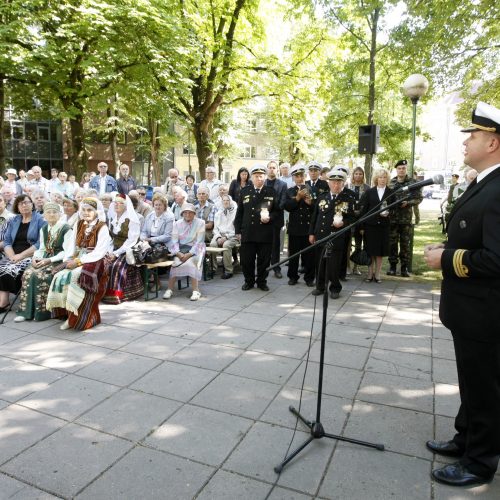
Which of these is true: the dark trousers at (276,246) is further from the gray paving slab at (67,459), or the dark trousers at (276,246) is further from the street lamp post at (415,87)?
the gray paving slab at (67,459)

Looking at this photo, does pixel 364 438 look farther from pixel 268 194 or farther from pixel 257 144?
pixel 257 144

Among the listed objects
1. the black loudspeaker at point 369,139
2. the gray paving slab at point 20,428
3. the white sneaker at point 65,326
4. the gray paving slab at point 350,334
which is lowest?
the gray paving slab at point 20,428

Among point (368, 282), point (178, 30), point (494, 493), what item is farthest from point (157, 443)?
point (178, 30)

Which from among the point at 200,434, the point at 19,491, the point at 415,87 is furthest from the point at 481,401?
the point at 415,87

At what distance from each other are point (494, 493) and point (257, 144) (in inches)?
1976

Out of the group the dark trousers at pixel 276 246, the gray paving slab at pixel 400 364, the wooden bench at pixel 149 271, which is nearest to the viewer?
the gray paving slab at pixel 400 364

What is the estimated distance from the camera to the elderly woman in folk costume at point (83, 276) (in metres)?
5.37

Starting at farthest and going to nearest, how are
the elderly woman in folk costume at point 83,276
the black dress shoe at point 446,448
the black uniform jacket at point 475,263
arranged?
the elderly woman in folk costume at point 83,276, the black dress shoe at point 446,448, the black uniform jacket at point 475,263

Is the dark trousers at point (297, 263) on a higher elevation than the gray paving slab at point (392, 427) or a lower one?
higher

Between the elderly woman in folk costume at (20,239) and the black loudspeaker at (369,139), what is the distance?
6.37m

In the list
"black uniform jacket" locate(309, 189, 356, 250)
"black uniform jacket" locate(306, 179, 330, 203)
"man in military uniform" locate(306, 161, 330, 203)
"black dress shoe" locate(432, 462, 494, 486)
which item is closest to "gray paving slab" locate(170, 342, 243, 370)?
"black dress shoe" locate(432, 462, 494, 486)

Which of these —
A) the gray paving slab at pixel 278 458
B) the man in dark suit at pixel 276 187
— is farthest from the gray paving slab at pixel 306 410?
the man in dark suit at pixel 276 187

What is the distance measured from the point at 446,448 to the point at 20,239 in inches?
253

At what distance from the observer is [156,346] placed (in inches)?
189
